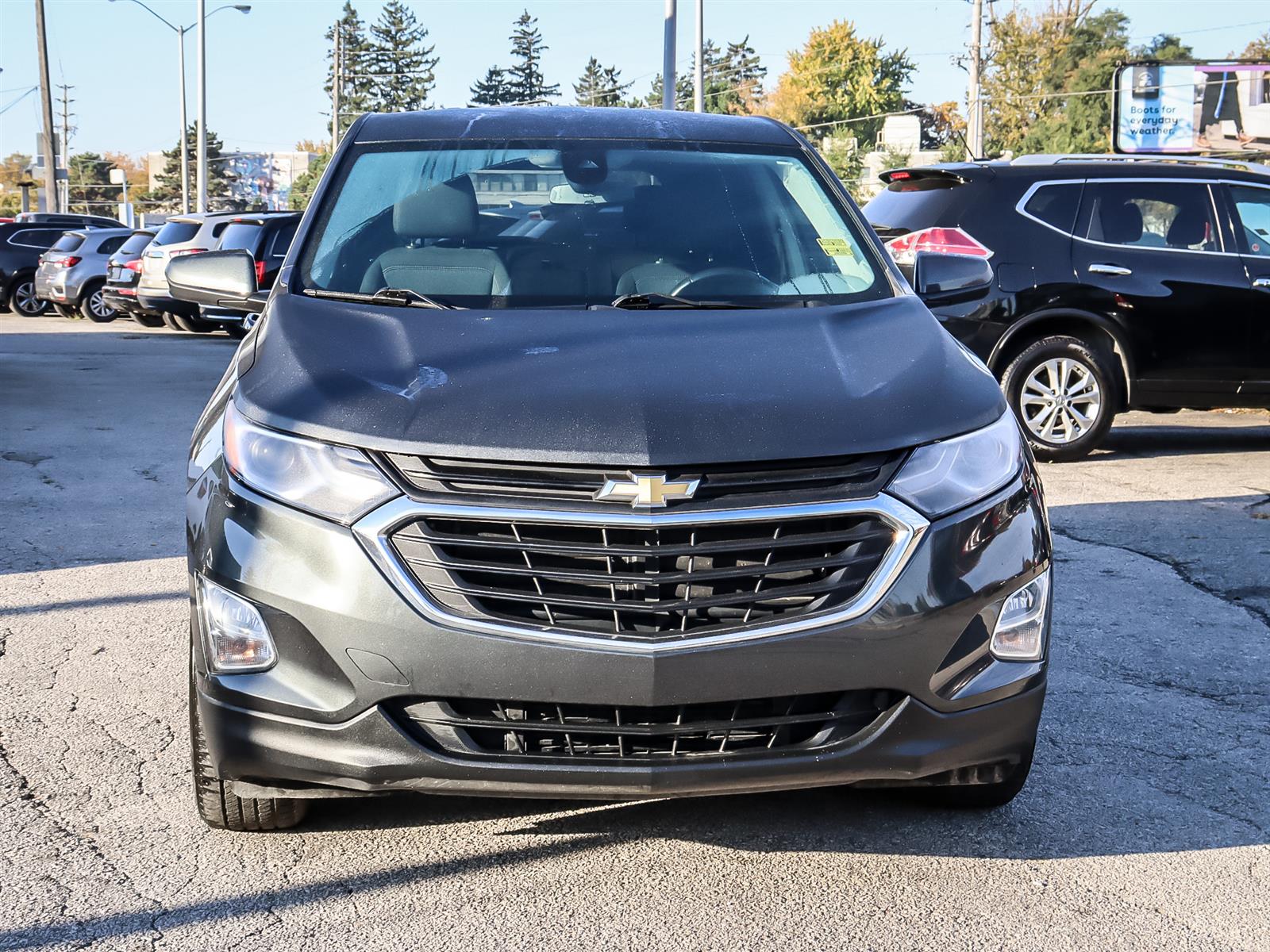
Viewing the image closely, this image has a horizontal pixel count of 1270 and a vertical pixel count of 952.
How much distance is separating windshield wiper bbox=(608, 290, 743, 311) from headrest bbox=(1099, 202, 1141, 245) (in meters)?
6.46

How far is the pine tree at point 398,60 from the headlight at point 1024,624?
106 metres

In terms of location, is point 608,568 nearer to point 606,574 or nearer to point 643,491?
point 606,574

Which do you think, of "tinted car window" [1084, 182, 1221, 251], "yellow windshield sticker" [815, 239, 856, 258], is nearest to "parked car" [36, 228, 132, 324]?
"tinted car window" [1084, 182, 1221, 251]

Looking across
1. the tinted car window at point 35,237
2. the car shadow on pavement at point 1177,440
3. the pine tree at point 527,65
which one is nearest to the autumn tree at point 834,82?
the pine tree at point 527,65

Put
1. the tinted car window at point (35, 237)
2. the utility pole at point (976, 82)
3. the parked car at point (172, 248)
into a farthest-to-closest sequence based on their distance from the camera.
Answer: the utility pole at point (976, 82) < the tinted car window at point (35, 237) < the parked car at point (172, 248)

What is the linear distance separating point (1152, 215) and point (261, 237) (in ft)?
38.1

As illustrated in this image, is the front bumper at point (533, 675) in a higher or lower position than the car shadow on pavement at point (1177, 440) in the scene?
higher

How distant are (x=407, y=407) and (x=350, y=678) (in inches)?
23.3

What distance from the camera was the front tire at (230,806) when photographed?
3.47 meters

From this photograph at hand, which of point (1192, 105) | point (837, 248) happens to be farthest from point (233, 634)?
point (1192, 105)

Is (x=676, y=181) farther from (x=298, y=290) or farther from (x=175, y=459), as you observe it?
(x=175, y=459)

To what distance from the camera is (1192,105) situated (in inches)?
1390

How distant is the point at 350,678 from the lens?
3062 mm

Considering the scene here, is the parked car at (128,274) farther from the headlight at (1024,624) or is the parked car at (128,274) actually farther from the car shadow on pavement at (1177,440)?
the headlight at (1024,624)
